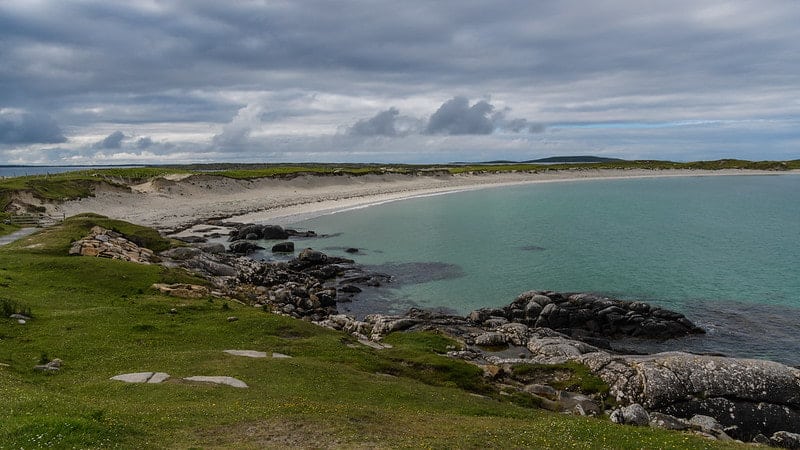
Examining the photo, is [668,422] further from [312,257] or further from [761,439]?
[312,257]

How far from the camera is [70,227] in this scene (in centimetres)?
5362

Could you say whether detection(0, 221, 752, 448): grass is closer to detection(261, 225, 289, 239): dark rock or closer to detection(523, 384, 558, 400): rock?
detection(523, 384, 558, 400): rock

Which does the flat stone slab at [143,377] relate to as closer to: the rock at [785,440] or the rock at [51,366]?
the rock at [51,366]

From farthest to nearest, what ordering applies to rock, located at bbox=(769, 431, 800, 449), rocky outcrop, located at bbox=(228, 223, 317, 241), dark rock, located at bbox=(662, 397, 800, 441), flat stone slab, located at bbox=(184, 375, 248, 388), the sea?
rocky outcrop, located at bbox=(228, 223, 317, 241), the sea, dark rock, located at bbox=(662, 397, 800, 441), rock, located at bbox=(769, 431, 800, 449), flat stone slab, located at bbox=(184, 375, 248, 388)

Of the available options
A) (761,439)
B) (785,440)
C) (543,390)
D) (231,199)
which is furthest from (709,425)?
(231,199)

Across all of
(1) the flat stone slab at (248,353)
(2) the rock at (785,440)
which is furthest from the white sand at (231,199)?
(2) the rock at (785,440)

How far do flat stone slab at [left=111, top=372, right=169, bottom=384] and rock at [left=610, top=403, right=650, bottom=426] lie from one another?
18.5 meters

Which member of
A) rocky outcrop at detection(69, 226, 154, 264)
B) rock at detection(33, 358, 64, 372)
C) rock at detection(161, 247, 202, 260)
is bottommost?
rock at detection(161, 247, 202, 260)

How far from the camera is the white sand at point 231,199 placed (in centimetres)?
9688

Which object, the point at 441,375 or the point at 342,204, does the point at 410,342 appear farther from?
the point at 342,204

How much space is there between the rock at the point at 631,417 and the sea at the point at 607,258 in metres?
16.2

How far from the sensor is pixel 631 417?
22625 millimetres

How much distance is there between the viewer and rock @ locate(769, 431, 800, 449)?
2170 cm

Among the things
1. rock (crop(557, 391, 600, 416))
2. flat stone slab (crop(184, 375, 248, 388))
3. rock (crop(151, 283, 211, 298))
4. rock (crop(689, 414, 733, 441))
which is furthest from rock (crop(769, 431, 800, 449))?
rock (crop(151, 283, 211, 298))
